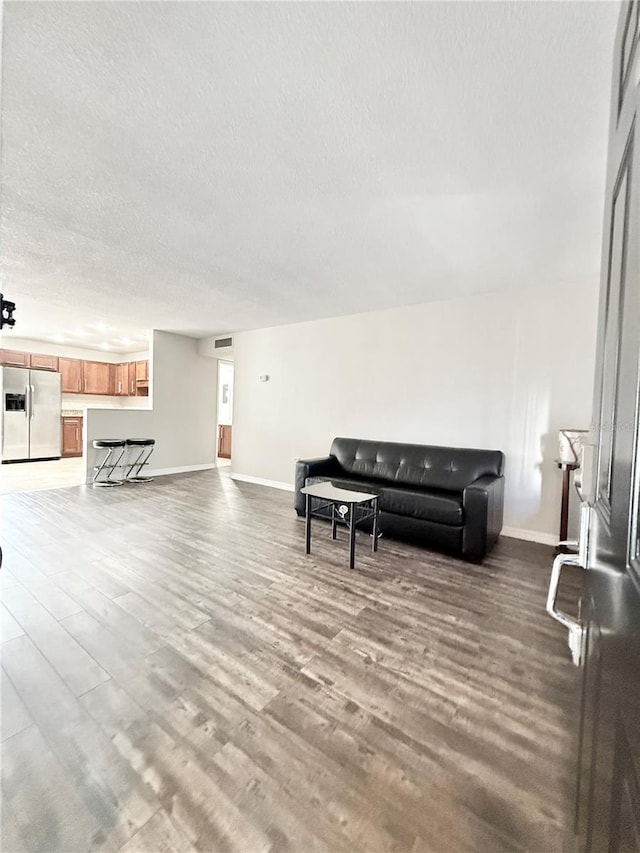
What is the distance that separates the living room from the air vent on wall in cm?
246

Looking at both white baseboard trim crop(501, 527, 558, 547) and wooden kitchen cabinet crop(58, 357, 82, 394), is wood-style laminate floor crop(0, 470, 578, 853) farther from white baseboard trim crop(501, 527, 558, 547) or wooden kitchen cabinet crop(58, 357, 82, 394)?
wooden kitchen cabinet crop(58, 357, 82, 394)

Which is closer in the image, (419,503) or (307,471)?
(419,503)

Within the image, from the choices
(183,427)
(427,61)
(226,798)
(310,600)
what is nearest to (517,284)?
(427,61)

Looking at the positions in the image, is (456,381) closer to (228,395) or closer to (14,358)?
(228,395)

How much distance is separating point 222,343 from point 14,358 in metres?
4.40

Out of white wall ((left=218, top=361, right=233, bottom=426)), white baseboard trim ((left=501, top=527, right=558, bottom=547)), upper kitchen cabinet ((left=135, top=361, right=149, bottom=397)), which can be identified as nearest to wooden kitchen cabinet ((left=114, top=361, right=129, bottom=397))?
upper kitchen cabinet ((left=135, top=361, right=149, bottom=397))

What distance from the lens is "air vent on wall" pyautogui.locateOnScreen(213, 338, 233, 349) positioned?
250 inches

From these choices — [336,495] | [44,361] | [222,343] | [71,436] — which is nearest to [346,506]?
[336,495]

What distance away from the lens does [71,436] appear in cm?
777

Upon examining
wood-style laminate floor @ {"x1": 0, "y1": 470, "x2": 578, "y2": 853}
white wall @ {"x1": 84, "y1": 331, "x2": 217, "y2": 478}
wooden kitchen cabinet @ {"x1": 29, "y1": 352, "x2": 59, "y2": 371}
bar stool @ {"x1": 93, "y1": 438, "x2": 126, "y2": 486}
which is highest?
wooden kitchen cabinet @ {"x1": 29, "y1": 352, "x2": 59, "y2": 371}

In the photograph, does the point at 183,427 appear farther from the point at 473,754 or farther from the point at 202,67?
the point at 473,754

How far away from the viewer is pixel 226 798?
3.62 ft

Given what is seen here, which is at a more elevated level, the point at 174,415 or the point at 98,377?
the point at 98,377

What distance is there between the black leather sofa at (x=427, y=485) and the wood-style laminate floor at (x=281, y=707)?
0.34 m
